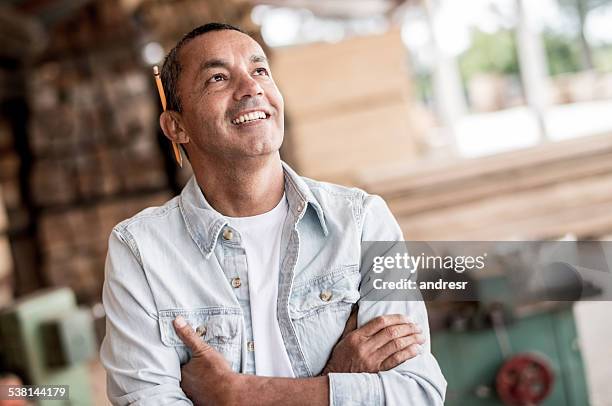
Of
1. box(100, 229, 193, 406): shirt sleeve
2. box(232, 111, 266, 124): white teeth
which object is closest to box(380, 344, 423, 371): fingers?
box(100, 229, 193, 406): shirt sleeve

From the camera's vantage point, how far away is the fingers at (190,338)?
1571 mm

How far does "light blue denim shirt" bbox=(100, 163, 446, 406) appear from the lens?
61.4 inches

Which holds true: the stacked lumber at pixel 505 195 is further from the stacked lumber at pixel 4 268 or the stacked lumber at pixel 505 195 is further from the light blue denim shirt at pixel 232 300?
the light blue denim shirt at pixel 232 300

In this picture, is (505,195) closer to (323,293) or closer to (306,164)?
(306,164)

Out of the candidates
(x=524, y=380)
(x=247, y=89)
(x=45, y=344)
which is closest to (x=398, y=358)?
(x=247, y=89)

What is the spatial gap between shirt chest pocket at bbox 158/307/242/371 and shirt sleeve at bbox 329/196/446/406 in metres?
0.20

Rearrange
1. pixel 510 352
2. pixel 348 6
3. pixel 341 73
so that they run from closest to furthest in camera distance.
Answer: pixel 510 352 → pixel 341 73 → pixel 348 6

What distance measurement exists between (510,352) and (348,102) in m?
3.12

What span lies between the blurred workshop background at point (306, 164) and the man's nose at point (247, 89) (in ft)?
3.36

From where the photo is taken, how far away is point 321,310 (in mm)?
1600

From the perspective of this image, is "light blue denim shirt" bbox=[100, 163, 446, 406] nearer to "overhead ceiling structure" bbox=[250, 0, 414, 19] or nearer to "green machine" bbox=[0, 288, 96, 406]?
"green machine" bbox=[0, 288, 96, 406]

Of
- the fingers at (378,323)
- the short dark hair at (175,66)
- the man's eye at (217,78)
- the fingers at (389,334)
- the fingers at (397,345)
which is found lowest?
the fingers at (397,345)

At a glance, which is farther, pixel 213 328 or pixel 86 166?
pixel 86 166

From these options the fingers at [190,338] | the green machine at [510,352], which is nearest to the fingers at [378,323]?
the fingers at [190,338]
